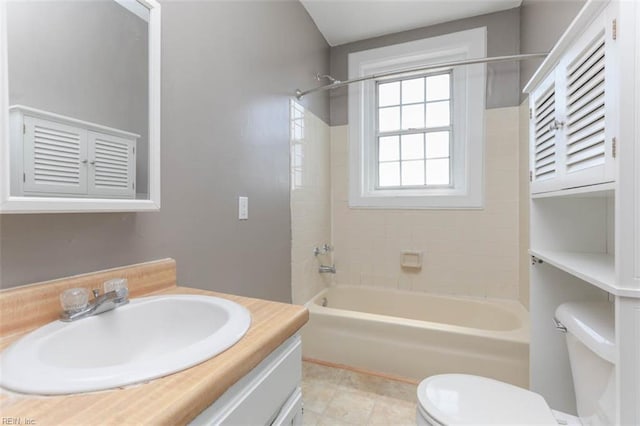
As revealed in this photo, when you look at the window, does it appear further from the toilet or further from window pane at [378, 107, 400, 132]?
the toilet

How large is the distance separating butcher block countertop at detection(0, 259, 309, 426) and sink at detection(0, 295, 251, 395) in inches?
0.8

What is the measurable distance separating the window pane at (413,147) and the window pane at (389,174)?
0.12 m

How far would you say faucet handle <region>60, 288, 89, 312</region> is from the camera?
28.3 inches

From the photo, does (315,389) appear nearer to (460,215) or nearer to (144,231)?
(144,231)

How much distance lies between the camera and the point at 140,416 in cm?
40

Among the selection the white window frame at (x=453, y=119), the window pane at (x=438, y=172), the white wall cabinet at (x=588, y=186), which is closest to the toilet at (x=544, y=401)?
the white wall cabinet at (x=588, y=186)

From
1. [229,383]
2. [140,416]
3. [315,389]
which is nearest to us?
[140,416]

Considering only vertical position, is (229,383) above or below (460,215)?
below

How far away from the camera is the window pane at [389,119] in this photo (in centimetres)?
268

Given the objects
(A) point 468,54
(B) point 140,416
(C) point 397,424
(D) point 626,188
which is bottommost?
(C) point 397,424

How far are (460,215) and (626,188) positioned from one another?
1.72 m

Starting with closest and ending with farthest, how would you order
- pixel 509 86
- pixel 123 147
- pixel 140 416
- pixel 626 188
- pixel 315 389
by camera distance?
Result: 1. pixel 140 416
2. pixel 626 188
3. pixel 123 147
4. pixel 315 389
5. pixel 509 86

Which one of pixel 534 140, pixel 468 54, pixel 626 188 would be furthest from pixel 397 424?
pixel 468 54

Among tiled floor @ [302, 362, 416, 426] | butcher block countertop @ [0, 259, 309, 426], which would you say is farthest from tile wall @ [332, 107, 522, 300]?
butcher block countertop @ [0, 259, 309, 426]
